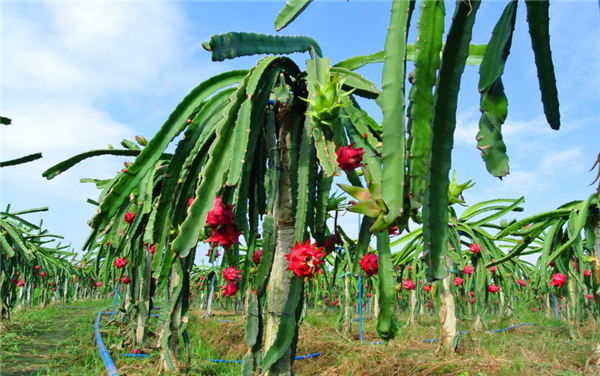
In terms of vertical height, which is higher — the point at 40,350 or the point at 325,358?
the point at 325,358

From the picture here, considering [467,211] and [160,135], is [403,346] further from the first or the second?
[160,135]

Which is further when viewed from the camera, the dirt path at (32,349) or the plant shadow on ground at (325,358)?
the dirt path at (32,349)

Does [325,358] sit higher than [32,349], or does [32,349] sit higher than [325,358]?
[325,358]

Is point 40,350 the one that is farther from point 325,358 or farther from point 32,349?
point 325,358

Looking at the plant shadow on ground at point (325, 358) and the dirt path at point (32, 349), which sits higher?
the plant shadow on ground at point (325, 358)

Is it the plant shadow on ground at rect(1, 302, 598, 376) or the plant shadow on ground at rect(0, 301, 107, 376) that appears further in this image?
the plant shadow on ground at rect(0, 301, 107, 376)

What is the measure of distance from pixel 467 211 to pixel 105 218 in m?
4.52

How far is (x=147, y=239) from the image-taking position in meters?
2.21

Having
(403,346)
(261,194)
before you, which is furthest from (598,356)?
(261,194)

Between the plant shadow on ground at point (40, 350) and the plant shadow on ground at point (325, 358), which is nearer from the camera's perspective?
the plant shadow on ground at point (325, 358)

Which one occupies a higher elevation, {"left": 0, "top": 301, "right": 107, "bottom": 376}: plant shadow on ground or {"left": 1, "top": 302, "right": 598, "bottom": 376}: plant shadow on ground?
{"left": 1, "top": 302, "right": 598, "bottom": 376}: plant shadow on ground

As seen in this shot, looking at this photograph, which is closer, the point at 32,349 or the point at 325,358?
the point at 325,358

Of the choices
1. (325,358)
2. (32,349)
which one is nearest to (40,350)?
(32,349)

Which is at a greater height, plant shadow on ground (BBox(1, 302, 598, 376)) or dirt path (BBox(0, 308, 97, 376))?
plant shadow on ground (BBox(1, 302, 598, 376))
